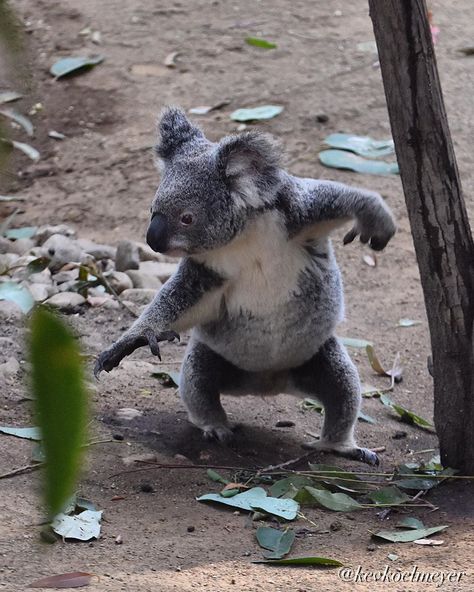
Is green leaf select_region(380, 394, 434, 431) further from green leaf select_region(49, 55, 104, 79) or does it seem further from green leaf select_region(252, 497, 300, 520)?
green leaf select_region(49, 55, 104, 79)

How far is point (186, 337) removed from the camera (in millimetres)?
4855

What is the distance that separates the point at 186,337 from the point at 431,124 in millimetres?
2405

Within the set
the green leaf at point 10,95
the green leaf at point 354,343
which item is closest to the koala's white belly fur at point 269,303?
the green leaf at point 354,343

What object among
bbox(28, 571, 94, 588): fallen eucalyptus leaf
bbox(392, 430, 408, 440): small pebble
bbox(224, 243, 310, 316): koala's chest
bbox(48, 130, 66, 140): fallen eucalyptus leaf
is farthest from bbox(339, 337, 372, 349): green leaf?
bbox(48, 130, 66, 140): fallen eucalyptus leaf

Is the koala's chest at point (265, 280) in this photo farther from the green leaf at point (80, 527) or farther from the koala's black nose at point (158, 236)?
the green leaf at point (80, 527)

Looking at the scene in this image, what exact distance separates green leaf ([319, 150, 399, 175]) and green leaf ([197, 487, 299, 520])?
138 inches

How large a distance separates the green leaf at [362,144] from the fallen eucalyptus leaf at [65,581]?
4.53 metres

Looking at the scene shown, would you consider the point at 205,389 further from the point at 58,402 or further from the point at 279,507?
the point at 58,402

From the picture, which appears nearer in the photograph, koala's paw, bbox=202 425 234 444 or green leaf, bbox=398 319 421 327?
koala's paw, bbox=202 425 234 444

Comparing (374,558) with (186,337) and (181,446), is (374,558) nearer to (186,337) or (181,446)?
(181,446)

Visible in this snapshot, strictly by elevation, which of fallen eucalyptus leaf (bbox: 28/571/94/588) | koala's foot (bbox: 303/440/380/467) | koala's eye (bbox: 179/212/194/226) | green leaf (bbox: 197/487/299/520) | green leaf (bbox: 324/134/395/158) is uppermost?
koala's eye (bbox: 179/212/194/226)

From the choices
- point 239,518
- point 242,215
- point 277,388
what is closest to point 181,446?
point 277,388

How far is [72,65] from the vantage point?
7.64 meters

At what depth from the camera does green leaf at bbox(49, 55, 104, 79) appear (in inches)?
299
